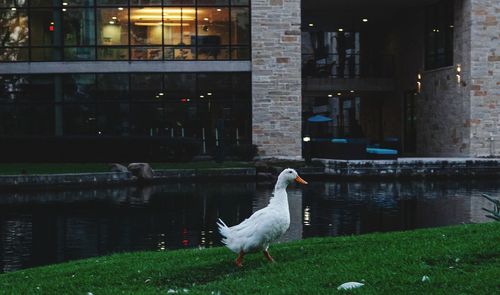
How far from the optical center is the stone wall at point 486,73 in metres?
31.2

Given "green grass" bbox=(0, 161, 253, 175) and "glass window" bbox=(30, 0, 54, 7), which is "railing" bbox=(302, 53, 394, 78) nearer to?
"green grass" bbox=(0, 161, 253, 175)

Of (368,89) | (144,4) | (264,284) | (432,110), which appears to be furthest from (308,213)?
(368,89)


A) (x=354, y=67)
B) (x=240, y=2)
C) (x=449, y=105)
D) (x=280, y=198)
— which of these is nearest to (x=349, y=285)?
(x=280, y=198)

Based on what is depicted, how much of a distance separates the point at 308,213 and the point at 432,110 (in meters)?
21.7

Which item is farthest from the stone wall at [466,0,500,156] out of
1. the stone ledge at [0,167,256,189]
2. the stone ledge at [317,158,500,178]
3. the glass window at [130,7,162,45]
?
the glass window at [130,7,162,45]

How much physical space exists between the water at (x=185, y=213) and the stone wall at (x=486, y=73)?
29.1ft

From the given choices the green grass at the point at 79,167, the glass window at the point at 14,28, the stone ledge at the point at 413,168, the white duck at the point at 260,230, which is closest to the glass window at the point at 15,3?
the glass window at the point at 14,28

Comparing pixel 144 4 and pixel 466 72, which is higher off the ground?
pixel 144 4

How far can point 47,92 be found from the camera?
30812mm

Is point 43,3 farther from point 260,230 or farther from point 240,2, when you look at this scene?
point 260,230

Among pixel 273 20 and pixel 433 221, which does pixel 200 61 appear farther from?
Result: pixel 433 221

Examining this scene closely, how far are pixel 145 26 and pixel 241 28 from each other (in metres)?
4.27

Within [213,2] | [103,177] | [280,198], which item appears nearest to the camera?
[280,198]

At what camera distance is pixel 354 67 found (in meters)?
44.1
